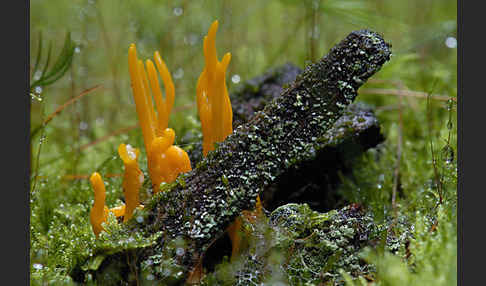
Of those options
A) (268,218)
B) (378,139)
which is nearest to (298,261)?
(268,218)

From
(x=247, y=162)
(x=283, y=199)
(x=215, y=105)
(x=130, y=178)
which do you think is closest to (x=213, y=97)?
(x=215, y=105)

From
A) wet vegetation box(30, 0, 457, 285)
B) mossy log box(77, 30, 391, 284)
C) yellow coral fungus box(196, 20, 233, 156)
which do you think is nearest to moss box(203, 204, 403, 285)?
wet vegetation box(30, 0, 457, 285)

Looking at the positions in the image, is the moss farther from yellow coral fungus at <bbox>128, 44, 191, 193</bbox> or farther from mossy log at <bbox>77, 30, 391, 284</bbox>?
yellow coral fungus at <bbox>128, 44, 191, 193</bbox>

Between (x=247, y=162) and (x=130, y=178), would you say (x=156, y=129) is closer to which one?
(x=130, y=178)

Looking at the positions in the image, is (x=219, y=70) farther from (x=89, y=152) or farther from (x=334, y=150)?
(x=89, y=152)

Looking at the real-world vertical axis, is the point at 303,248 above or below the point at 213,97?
below
